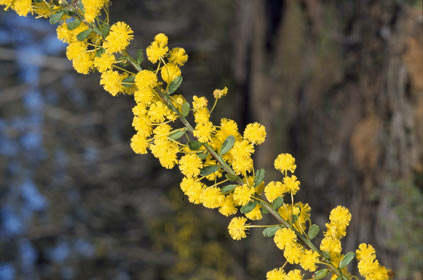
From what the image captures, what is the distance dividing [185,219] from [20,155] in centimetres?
383

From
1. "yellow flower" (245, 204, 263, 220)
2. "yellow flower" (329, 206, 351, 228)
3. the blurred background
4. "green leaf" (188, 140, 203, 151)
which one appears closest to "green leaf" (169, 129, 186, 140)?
"green leaf" (188, 140, 203, 151)

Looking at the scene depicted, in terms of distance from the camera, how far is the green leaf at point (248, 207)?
1.36 m

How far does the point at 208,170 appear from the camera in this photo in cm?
138

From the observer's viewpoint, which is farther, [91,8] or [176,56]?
[176,56]

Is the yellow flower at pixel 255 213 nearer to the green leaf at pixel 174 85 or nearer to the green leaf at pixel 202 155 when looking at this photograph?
the green leaf at pixel 202 155

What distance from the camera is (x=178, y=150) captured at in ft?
4.66

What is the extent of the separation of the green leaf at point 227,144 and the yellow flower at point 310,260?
1.37ft

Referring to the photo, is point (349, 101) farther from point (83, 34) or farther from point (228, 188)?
point (83, 34)

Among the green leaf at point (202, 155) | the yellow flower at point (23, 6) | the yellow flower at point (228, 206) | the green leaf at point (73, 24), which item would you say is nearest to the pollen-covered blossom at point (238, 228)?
the yellow flower at point (228, 206)

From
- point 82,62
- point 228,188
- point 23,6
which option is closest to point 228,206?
point 228,188

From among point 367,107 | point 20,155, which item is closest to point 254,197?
point 367,107

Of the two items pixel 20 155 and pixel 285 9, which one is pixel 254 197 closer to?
pixel 285 9

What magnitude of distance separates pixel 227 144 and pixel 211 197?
0.59ft

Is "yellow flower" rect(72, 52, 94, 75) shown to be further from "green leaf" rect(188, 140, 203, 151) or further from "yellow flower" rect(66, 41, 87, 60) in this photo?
"green leaf" rect(188, 140, 203, 151)
